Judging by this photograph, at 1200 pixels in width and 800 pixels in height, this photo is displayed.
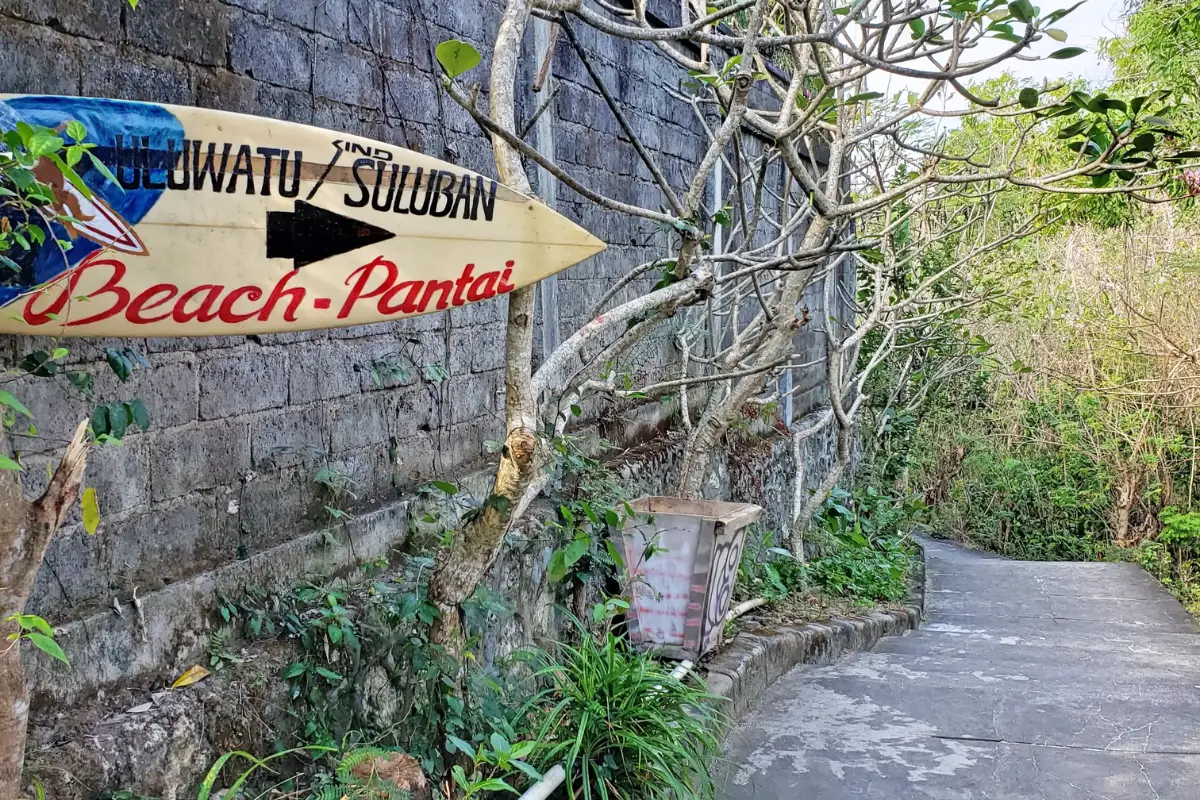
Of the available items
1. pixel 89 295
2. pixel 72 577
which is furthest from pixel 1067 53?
pixel 72 577

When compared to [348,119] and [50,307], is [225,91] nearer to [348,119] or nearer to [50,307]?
[348,119]

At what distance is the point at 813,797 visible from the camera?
3.63 m

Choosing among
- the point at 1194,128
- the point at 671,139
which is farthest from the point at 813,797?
the point at 1194,128

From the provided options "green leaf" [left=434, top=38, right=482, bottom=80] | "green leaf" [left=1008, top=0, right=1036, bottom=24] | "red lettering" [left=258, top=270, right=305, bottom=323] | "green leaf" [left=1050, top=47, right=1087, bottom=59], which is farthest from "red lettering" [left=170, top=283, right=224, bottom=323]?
"green leaf" [left=1050, top=47, right=1087, bottom=59]

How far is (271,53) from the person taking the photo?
2.95 metres

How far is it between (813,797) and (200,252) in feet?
8.83

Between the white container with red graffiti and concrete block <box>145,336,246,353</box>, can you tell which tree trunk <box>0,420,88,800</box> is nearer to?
concrete block <box>145,336,246,353</box>

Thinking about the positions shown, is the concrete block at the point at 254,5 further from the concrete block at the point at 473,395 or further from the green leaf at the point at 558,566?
the green leaf at the point at 558,566

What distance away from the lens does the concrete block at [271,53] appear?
2.84m

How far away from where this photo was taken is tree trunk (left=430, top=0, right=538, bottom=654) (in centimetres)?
284

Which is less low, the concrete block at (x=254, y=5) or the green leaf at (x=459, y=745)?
the concrete block at (x=254, y=5)

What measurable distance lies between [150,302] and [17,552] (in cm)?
62

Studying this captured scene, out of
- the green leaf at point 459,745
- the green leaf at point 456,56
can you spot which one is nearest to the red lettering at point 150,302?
the green leaf at point 456,56

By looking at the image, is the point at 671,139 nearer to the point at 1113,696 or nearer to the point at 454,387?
the point at 454,387
